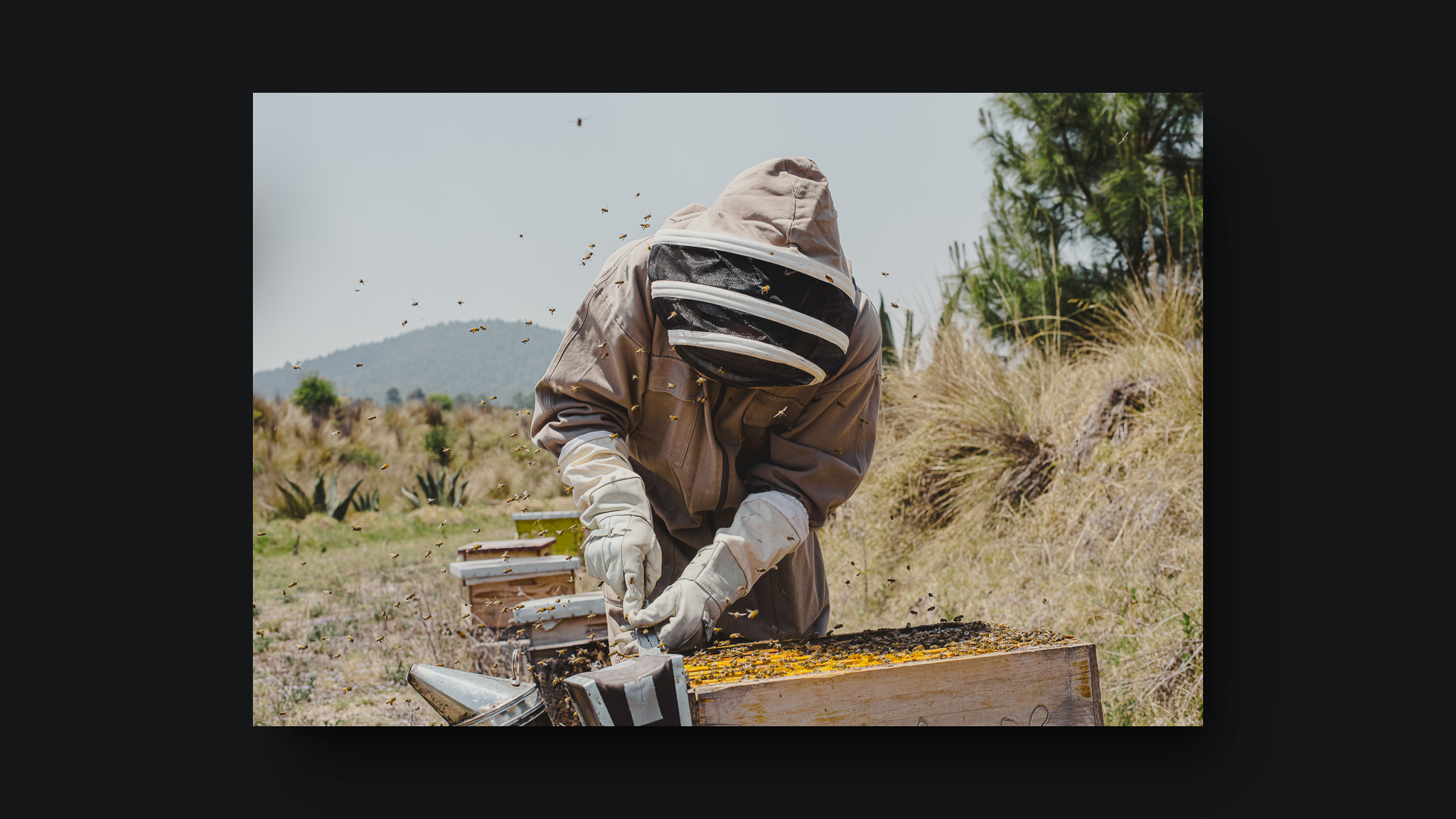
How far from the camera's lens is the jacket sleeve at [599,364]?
2.25 metres

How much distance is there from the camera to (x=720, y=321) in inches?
76.7

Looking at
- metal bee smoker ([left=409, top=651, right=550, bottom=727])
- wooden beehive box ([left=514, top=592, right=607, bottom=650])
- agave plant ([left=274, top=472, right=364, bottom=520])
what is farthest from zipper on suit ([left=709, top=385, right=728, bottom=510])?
agave plant ([left=274, top=472, right=364, bottom=520])

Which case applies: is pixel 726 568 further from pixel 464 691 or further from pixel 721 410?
pixel 464 691

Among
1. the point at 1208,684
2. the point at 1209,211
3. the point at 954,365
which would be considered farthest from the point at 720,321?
the point at 954,365

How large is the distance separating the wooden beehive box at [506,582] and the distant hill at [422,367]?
2.26m

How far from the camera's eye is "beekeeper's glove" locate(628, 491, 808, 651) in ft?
7.09

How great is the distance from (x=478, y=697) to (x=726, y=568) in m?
0.69

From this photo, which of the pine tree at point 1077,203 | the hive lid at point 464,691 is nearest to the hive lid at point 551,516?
the hive lid at point 464,691

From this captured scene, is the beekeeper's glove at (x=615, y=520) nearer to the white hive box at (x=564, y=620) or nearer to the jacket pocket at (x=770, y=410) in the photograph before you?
the jacket pocket at (x=770, y=410)

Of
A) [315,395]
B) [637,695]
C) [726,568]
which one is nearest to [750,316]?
[726,568]

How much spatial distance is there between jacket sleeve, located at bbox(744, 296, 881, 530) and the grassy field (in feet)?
5.47

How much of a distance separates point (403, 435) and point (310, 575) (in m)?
4.84

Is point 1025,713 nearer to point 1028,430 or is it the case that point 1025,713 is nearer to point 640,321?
point 640,321

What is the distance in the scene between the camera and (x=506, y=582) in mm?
3572
